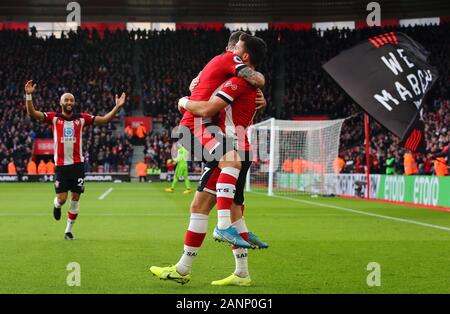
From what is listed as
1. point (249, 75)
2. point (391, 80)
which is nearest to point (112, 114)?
point (249, 75)

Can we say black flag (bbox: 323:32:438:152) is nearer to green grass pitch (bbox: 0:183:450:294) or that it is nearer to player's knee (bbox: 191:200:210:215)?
green grass pitch (bbox: 0:183:450:294)

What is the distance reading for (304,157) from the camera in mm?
27922

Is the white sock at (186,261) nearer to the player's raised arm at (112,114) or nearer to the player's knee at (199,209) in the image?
the player's knee at (199,209)

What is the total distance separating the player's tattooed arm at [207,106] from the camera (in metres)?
6.14

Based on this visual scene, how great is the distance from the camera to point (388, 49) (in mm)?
16953

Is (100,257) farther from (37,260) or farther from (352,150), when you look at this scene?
(352,150)

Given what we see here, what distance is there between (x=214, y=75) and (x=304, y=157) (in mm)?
21826

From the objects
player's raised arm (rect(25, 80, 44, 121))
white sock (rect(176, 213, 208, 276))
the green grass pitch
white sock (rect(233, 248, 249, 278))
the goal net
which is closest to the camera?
white sock (rect(176, 213, 208, 276))

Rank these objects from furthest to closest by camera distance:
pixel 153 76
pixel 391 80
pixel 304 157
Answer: pixel 153 76
pixel 304 157
pixel 391 80

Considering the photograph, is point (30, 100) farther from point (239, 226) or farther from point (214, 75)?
point (239, 226)

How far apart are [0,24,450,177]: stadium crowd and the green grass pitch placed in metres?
26.8

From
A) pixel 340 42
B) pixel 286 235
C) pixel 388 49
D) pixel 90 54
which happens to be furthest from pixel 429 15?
pixel 286 235

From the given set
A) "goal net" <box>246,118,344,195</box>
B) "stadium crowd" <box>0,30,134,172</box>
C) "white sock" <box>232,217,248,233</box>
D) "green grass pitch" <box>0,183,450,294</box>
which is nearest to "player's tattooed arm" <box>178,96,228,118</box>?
"white sock" <box>232,217,248,233</box>

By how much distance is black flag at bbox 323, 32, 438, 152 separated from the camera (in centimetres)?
1632
